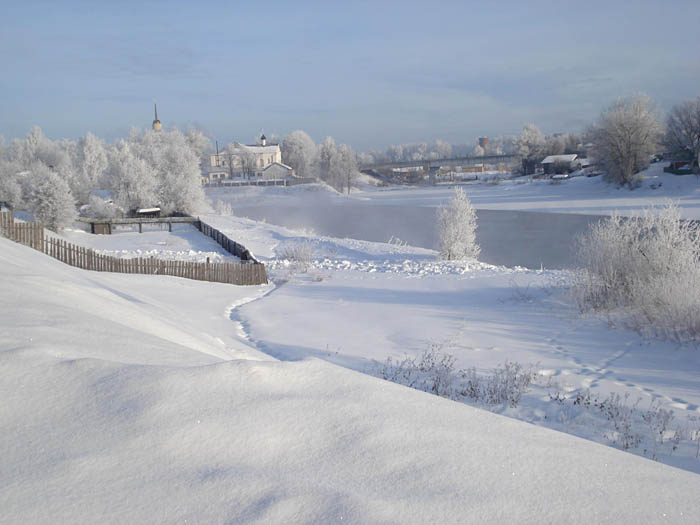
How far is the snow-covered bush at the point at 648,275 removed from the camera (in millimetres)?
11852

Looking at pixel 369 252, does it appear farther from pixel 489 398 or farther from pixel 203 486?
pixel 203 486

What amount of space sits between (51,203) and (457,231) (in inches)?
1076

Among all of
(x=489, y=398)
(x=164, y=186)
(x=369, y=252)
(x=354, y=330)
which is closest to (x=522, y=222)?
(x=369, y=252)

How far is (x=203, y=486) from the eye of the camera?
9.39ft

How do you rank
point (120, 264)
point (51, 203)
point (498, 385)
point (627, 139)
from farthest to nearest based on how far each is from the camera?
point (627, 139) < point (51, 203) < point (120, 264) < point (498, 385)

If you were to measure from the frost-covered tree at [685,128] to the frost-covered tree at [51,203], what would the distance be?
6659cm

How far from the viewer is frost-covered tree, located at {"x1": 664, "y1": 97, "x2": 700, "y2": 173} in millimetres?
72062

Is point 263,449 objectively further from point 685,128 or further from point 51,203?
point 685,128

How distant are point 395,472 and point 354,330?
10.1m

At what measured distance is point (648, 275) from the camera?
1398 cm

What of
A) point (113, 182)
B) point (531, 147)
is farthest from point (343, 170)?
point (113, 182)

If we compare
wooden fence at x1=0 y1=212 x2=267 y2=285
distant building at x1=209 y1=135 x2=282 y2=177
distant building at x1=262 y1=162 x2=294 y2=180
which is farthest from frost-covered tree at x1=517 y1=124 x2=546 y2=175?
wooden fence at x1=0 y1=212 x2=267 y2=285

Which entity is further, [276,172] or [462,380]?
[276,172]

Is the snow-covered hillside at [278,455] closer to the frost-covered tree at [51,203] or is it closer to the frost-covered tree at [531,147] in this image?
the frost-covered tree at [51,203]
